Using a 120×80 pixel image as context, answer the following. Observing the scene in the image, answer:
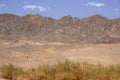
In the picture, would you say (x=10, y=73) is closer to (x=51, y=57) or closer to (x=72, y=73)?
(x=72, y=73)

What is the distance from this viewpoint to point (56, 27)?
75125 mm

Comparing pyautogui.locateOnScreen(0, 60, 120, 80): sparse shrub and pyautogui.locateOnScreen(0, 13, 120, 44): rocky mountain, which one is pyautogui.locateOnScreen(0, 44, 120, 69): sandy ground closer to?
pyautogui.locateOnScreen(0, 60, 120, 80): sparse shrub

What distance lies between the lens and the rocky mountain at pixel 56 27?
7194 cm

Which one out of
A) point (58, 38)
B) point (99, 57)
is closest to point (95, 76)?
point (99, 57)

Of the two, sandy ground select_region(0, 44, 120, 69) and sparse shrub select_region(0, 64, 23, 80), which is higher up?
sparse shrub select_region(0, 64, 23, 80)

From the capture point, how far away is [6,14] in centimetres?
7856

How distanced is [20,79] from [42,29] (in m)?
60.4

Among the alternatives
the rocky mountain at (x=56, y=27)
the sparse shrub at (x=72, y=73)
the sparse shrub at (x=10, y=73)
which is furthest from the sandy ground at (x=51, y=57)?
the rocky mountain at (x=56, y=27)

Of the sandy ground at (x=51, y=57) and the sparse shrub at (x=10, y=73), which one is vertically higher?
the sparse shrub at (x=10, y=73)

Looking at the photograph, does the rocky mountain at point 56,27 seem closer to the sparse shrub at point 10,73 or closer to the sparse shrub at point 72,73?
the sparse shrub at point 10,73

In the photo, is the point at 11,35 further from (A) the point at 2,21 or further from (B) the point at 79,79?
(B) the point at 79,79

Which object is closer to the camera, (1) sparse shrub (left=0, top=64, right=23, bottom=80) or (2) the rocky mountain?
(1) sparse shrub (left=0, top=64, right=23, bottom=80)

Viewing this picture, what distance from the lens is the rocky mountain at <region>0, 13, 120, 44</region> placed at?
236 feet

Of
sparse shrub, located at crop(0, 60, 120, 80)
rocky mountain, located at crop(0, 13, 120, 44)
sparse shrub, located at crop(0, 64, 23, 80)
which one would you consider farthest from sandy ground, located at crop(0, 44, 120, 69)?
rocky mountain, located at crop(0, 13, 120, 44)
